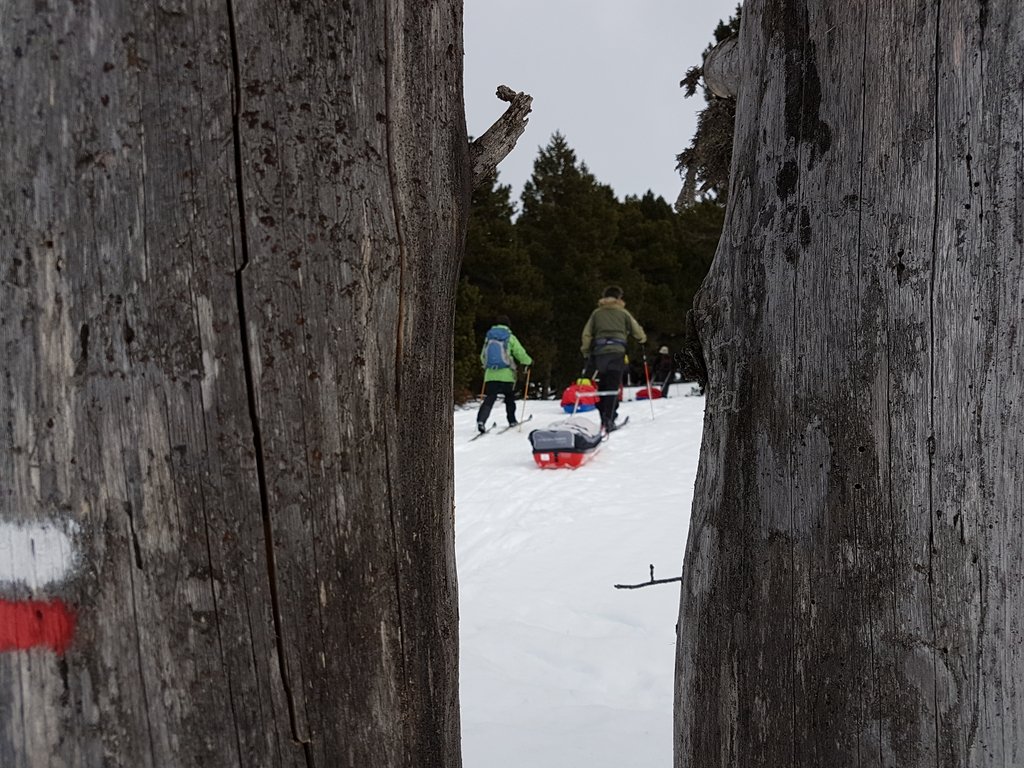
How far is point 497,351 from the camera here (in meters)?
10.9

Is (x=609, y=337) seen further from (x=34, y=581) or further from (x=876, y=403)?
(x=34, y=581)

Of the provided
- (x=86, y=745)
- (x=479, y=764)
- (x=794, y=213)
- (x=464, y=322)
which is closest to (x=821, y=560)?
(x=794, y=213)

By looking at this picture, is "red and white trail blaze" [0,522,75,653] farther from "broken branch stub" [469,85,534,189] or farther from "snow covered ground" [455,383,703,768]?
"snow covered ground" [455,383,703,768]

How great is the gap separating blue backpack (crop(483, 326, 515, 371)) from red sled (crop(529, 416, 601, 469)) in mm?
2208

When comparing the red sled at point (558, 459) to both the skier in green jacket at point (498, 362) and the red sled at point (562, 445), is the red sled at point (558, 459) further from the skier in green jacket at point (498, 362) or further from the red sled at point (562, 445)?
the skier in green jacket at point (498, 362)

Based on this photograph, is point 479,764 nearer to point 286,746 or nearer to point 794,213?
point 286,746

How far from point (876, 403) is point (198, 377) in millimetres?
1180

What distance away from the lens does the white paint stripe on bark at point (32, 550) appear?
0.94 meters

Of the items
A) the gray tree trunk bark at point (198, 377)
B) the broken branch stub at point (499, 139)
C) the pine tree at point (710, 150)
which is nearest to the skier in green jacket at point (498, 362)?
the pine tree at point (710, 150)

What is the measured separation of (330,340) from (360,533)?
27cm

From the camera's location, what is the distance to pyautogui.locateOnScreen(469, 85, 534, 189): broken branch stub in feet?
4.45

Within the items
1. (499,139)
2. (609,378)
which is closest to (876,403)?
(499,139)

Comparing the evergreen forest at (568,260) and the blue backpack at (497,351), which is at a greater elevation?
the evergreen forest at (568,260)

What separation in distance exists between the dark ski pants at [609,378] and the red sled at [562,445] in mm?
1806
